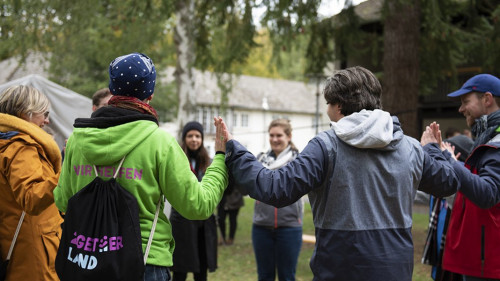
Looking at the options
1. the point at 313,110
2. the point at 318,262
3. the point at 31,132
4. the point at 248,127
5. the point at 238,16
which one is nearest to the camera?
the point at 318,262

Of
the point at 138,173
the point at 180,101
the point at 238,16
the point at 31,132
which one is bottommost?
the point at 138,173

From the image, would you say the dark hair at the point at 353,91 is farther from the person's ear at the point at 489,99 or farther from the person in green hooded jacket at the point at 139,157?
the person's ear at the point at 489,99

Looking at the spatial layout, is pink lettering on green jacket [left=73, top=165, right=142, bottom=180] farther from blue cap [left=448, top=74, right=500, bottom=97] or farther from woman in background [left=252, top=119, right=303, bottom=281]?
woman in background [left=252, top=119, right=303, bottom=281]

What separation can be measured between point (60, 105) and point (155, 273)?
4518 millimetres

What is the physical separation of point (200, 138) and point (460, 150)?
254 centimetres

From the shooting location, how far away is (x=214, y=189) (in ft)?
8.23

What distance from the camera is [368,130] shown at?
7.68 feet

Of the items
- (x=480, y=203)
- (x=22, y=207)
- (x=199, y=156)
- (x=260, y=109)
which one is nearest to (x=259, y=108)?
(x=260, y=109)

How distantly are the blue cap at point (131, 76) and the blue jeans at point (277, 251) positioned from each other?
118 inches

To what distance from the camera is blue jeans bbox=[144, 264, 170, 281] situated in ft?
7.57

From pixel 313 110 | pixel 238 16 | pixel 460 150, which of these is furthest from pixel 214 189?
pixel 313 110

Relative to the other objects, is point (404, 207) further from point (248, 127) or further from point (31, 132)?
point (248, 127)

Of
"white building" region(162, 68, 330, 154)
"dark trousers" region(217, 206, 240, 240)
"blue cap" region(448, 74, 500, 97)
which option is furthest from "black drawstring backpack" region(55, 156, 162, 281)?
"white building" region(162, 68, 330, 154)

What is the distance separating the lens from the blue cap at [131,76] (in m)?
2.35
